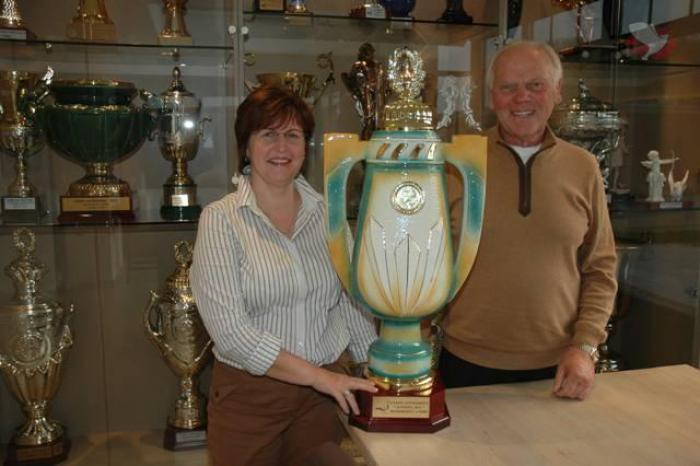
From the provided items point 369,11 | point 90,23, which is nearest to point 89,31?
point 90,23

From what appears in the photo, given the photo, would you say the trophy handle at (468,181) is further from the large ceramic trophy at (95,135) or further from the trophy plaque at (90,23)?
the trophy plaque at (90,23)

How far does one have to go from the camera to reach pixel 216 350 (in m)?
1.40

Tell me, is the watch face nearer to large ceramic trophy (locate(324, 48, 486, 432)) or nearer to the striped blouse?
large ceramic trophy (locate(324, 48, 486, 432))

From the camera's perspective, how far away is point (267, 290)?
53.6 inches

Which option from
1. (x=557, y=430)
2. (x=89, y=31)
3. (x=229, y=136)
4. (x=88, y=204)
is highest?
(x=89, y=31)

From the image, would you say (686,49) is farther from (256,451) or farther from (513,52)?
(256,451)

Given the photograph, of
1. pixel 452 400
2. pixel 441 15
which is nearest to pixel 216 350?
pixel 452 400

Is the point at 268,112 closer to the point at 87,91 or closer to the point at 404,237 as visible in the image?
the point at 404,237

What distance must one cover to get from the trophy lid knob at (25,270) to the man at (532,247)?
151cm

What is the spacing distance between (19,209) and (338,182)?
1.67 metres

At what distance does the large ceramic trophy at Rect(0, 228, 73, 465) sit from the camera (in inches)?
89.3

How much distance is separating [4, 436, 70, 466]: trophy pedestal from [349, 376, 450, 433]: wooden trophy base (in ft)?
5.52

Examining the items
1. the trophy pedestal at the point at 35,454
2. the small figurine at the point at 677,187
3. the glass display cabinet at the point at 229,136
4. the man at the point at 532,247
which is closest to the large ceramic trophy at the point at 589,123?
the glass display cabinet at the point at 229,136

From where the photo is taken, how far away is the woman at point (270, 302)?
130cm
